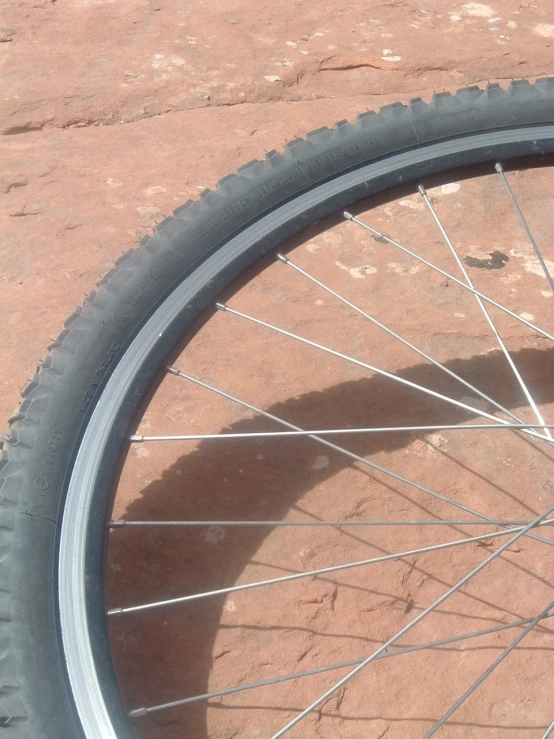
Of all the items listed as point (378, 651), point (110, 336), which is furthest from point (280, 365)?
point (378, 651)

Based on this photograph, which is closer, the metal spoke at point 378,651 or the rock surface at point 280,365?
the metal spoke at point 378,651

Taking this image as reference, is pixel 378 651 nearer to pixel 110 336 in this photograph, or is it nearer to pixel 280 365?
pixel 110 336

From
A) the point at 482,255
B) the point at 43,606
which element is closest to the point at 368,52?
the point at 482,255

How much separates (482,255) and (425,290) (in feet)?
0.87

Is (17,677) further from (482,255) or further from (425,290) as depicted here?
(482,255)

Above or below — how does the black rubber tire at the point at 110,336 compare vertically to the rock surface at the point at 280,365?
above

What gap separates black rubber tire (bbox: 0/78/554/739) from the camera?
1103 mm

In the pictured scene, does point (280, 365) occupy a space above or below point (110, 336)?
below

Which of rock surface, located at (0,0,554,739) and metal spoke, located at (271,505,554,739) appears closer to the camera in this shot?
metal spoke, located at (271,505,554,739)

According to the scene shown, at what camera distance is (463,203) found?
260cm

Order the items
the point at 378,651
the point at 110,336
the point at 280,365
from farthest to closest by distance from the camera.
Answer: the point at 280,365 < the point at 110,336 < the point at 378,651

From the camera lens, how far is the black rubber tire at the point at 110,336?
1103 mm

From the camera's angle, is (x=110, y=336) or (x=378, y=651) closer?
(x=378, y=651)

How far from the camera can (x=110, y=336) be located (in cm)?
137
